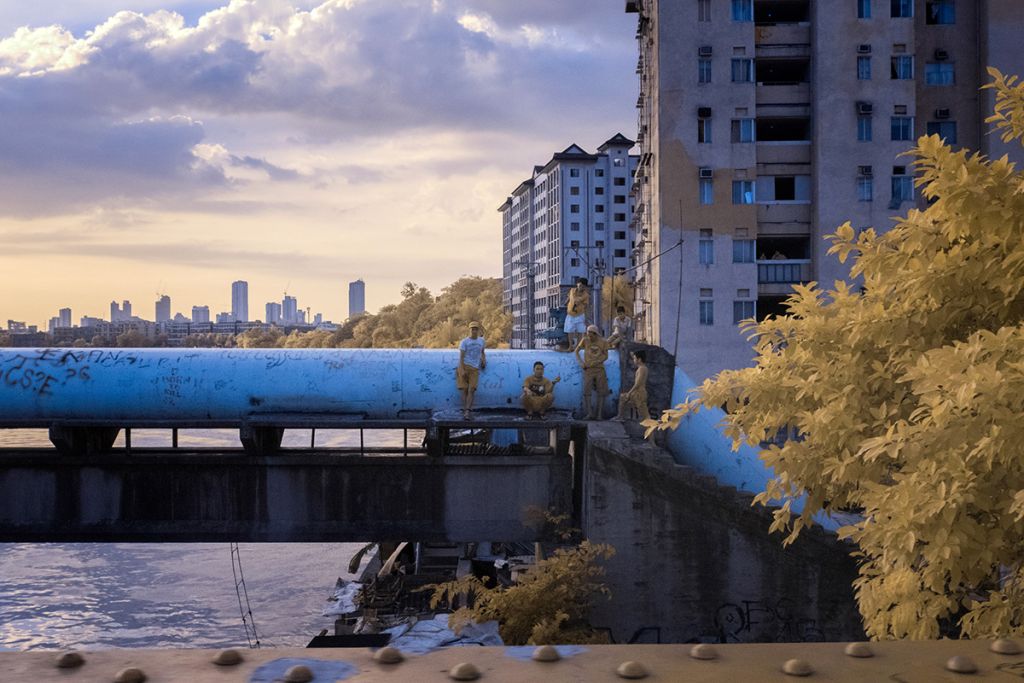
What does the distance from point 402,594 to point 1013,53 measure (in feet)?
123

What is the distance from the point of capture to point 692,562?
17.2 metres

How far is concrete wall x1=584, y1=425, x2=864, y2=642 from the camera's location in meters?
17.0

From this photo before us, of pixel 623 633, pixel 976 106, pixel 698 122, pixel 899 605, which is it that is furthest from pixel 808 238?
A: pixel 899 605

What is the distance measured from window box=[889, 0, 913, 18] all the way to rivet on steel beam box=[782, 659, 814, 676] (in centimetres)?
4528

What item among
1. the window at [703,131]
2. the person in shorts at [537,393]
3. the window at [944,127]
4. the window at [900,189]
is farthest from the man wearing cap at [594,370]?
the window at [944,127]

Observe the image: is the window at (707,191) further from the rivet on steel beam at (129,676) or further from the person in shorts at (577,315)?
the rivet on steel beam at (129,676)

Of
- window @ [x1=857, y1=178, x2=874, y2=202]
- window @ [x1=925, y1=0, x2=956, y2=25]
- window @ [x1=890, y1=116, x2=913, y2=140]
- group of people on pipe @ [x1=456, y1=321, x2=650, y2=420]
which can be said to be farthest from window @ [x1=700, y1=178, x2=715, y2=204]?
group of people on pipe @ [x1=456, y1=321, x2=650, y2=420]

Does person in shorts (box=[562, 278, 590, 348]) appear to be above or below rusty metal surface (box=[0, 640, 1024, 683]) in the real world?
above

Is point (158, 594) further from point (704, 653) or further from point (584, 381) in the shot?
point (704, 653)

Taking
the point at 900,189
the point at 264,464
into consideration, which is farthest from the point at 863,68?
the point at 264,464

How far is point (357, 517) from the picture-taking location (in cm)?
1945

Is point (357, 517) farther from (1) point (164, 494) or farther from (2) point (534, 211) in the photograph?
(2) point (534, 211)

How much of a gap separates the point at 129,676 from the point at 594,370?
17.0 m

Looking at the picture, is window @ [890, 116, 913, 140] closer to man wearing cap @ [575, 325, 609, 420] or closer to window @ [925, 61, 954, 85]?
window @ [925, 61, 954, 85]
